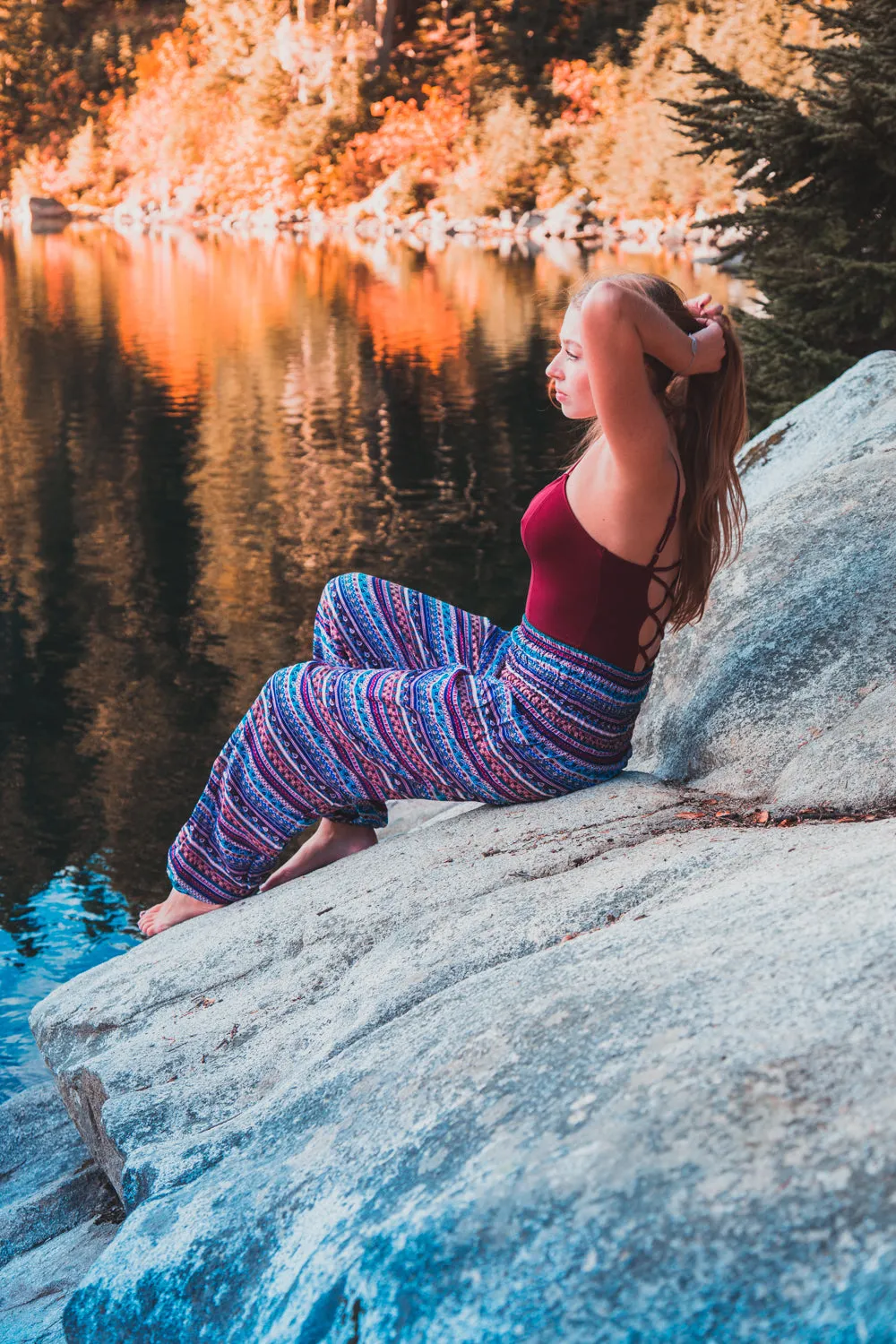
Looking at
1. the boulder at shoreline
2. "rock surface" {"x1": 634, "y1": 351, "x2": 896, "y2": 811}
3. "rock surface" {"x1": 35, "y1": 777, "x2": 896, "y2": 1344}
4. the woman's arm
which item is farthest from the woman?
"rock surface" {"x1": 35, "y1": 777, "x2": 896, "y2": 1344}

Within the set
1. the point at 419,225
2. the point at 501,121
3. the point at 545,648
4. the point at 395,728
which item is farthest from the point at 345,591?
the point at 501,121

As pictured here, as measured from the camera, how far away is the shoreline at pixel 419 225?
26281mm

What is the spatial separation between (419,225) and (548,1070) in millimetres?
34217

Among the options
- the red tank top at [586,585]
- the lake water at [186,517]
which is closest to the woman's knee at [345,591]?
the red tank top at [586,585]

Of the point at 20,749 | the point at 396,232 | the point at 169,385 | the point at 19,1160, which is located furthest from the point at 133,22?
the point at 19,1160

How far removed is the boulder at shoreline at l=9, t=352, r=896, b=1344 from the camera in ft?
4.31

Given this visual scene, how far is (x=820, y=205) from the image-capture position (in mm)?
7594

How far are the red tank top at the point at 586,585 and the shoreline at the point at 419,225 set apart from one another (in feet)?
61.0

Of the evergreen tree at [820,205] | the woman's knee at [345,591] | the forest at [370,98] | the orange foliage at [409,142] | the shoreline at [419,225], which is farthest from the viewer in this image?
the orange foliage at [409,142]

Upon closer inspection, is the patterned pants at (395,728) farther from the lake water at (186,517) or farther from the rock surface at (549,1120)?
the lake water at (186,517)

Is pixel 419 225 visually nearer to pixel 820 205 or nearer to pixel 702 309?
pixel 820 205

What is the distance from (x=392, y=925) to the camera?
8.26 feet

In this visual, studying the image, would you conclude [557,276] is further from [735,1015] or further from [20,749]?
[735,1015]

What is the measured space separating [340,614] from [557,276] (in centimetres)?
1966
